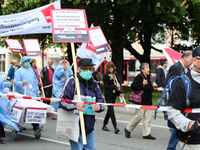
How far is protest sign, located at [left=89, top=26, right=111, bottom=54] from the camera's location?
9500 millimetres

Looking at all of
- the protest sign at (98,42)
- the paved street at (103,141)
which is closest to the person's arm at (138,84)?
the paved street at (103,141)

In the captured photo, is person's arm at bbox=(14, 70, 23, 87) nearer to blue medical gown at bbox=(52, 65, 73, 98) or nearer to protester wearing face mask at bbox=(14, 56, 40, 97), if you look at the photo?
protester wearing face mask at bbox=(14, 56, 40, 97)

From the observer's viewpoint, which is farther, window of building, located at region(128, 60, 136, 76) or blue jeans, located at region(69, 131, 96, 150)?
window of building, located at region(128, 60, 136, 76)

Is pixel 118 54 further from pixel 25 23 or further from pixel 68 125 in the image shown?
pixel 68 125

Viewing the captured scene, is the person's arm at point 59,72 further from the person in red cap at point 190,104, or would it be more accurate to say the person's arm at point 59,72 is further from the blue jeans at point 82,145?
the person in red cap at point 190,104

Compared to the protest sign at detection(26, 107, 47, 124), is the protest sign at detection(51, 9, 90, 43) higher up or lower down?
higher up

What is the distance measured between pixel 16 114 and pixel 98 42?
12.9 ft

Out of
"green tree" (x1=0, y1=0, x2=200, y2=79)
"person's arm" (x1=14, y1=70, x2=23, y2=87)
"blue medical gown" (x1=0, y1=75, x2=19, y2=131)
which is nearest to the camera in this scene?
"blue medical gown" (x1=0, y1=75, x2=19, y2=131)

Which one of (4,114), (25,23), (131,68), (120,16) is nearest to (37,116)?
(4,114)

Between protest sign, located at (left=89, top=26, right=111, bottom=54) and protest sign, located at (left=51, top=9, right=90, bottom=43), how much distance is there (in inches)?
187

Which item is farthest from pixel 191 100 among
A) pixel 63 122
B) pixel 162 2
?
pixel 162 2

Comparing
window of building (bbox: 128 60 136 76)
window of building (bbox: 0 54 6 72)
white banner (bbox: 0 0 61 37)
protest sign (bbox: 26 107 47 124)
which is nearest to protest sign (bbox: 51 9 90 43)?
protest sign (bbox: 26 107 47 124)

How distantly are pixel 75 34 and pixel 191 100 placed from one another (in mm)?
2281

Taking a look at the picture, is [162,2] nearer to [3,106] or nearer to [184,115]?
[3,106]
